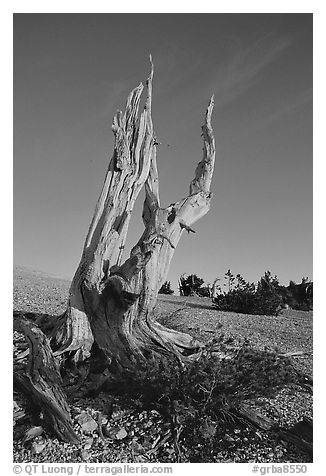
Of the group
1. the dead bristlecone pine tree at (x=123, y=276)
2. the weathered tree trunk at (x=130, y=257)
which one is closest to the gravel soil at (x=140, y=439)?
the dead bristlecone pine tree at (x=123, y=276)

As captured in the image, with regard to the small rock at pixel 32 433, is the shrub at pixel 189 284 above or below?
above

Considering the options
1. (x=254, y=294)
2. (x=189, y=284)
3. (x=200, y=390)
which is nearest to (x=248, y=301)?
(x=254, y=294)

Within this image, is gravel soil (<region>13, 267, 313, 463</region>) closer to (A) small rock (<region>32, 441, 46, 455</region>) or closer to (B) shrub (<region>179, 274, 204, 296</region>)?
(A) small rock (<region>32, 441, 46, 455</region>)

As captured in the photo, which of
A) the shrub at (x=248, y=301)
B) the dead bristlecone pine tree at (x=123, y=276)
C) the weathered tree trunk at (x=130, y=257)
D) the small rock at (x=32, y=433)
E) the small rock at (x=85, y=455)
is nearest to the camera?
the small rock at (x=85, y=455)

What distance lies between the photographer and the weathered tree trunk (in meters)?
4.74

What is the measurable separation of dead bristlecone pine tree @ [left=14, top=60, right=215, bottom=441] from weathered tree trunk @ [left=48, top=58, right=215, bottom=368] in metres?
0.01

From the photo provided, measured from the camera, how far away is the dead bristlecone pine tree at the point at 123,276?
4.52 m

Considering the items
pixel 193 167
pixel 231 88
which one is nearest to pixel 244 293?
pixel 193 167

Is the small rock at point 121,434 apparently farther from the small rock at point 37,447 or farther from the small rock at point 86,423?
the small rock at point 37,447

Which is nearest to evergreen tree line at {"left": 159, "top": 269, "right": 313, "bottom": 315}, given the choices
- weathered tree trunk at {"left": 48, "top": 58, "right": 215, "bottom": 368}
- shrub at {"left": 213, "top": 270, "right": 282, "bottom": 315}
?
shrub at {"left": 213, "top": 270, "right": 282, "bottom": 315}

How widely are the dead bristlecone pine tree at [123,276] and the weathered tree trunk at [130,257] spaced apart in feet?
0.03

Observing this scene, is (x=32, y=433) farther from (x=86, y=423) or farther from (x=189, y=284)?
(x=189, y=284)

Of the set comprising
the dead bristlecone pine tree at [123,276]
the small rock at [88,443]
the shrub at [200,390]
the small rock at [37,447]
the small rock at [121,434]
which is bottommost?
the small rock at [37,447]

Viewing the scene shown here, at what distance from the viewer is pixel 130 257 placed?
484 cm
